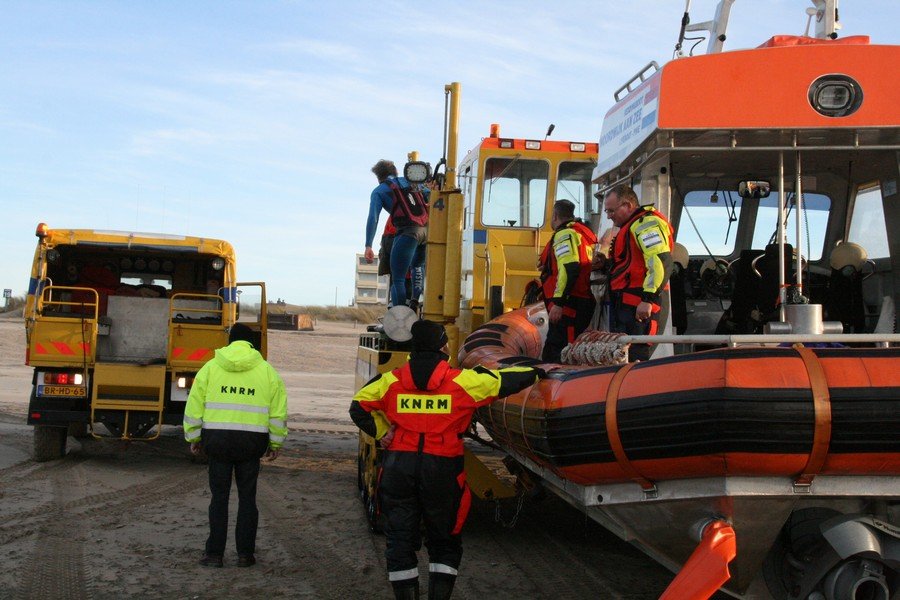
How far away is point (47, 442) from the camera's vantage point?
35.6 ft

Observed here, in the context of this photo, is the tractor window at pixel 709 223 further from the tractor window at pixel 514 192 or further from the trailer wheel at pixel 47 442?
the trailer wheel at pixel 47 442

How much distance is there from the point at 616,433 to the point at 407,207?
19.3ft

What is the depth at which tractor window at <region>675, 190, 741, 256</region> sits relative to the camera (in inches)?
266

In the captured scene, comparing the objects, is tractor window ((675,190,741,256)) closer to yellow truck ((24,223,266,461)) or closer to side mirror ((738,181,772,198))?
side mirror ((738,181,772,198))

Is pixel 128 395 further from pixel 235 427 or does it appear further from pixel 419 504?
pixel 419 504

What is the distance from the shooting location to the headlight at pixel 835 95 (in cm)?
533

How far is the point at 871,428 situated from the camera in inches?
150

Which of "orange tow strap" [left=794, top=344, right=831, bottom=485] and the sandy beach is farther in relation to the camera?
the sandy beach

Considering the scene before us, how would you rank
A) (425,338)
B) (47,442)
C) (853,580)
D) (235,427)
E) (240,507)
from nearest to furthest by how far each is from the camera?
1. (853,580)
2. (425,338)
3. (235,427)
4. (240,507)
5. (47,442)

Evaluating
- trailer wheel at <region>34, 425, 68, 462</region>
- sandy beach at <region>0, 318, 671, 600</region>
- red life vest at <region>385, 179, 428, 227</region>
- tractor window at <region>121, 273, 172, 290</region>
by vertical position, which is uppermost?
red life vest at <region>385, 179, 428, 227</region>

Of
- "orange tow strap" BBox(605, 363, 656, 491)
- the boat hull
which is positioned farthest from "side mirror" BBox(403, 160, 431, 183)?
"orange tow strap" BBox(605, 363, 656, 491)

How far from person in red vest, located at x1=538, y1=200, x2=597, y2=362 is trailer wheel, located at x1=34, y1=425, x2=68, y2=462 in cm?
634

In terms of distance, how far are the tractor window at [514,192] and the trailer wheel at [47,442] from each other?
513 centimetres

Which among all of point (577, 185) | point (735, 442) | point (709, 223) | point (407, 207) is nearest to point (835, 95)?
point (709, 223)
